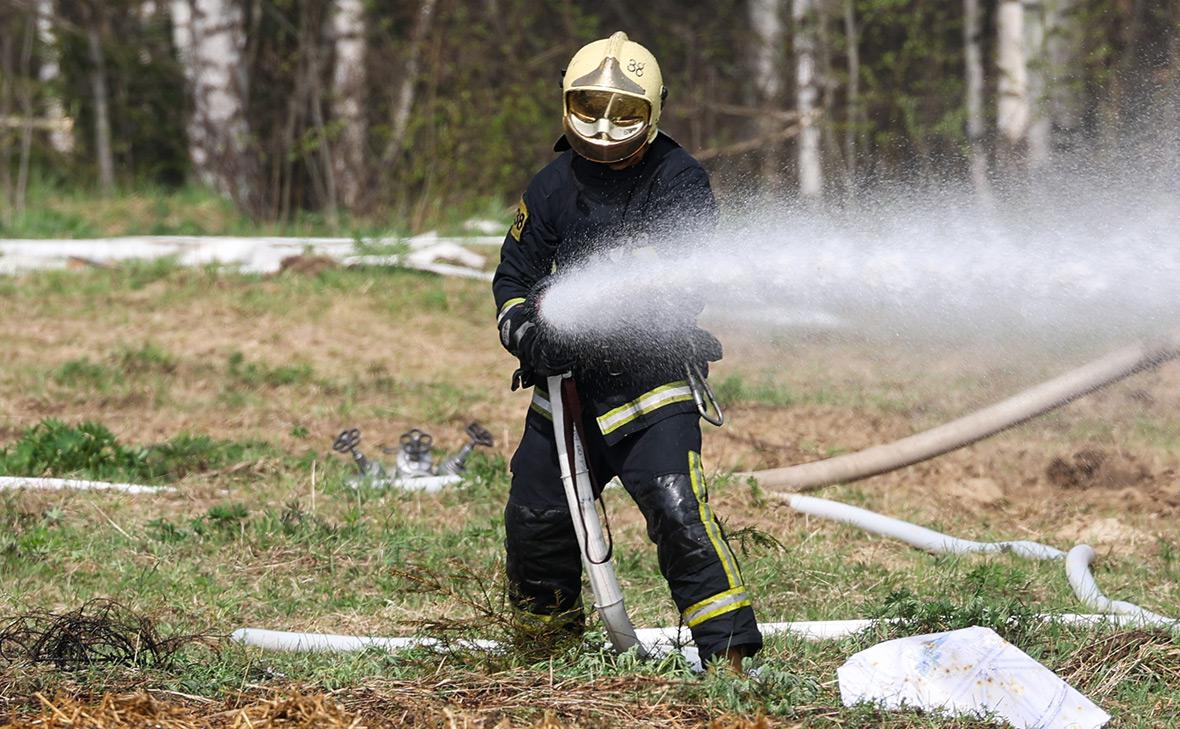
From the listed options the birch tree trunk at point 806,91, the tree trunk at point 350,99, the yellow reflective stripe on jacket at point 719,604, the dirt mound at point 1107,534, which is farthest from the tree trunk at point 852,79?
the yellow reflective stripe on jacket at point 719,604

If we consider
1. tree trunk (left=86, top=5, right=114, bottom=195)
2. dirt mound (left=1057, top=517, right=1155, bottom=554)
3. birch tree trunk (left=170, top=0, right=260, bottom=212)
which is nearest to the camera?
dirt mound (left=1057, top=517, right=1155, bottom=554)

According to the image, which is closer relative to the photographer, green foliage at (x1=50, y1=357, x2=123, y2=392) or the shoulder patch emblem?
the shoulder patch emblem

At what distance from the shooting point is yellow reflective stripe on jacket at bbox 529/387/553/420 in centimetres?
413

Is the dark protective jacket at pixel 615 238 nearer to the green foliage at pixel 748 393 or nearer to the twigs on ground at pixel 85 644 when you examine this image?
the twigs on ground at pixel 85 644

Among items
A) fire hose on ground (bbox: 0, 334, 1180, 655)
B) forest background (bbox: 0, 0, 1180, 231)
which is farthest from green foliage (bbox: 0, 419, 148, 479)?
forest background (bbox: 0, 0, 1180, 231)

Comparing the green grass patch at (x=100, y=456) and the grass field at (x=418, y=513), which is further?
the green grass patch at (x=100, y=456)

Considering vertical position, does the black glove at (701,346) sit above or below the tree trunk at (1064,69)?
above

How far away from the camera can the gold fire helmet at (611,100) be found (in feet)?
12.9

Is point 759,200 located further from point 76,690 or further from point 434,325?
point 434,325

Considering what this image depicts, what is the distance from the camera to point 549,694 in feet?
11.4

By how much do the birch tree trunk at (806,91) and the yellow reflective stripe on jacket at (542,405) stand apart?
11.6 m

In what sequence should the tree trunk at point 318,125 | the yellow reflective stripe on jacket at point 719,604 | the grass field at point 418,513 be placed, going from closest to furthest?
the grass field at point 418,513
the yellow reflective stripe on jacket at point 719,604
the tree trunk at point 318,125

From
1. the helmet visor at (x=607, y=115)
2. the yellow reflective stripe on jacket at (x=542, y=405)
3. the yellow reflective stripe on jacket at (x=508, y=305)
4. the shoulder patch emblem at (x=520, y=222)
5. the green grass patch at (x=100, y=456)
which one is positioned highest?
the helmet visor at (x=607, y=115)

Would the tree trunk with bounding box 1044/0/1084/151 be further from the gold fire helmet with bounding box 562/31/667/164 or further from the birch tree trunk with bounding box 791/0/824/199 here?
the gold fire helmet with bounding box 562/31/667/164
